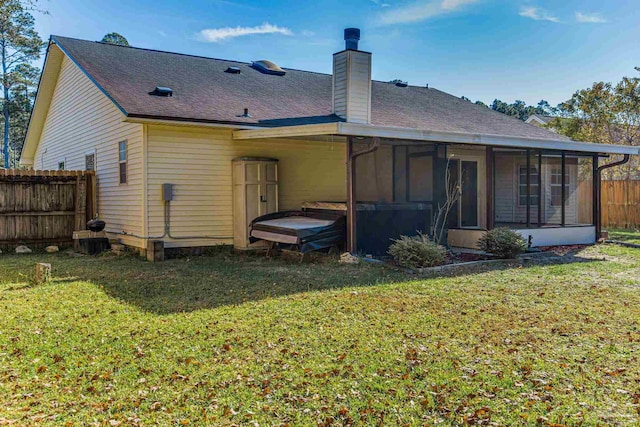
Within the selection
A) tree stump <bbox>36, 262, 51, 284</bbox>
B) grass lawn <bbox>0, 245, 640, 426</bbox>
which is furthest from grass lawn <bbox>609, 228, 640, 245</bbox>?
tree stump <bbox>36, 262, 51, 284</bbox>

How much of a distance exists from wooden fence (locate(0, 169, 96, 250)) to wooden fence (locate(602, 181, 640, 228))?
15.8 meters

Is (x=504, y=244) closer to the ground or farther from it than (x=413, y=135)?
closer to the ground

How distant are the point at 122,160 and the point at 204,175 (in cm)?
193

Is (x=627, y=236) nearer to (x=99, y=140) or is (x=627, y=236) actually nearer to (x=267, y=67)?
(x=267, y=67)

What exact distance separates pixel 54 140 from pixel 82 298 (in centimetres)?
1105

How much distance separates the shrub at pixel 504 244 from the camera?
948 cm

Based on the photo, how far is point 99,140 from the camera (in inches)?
471

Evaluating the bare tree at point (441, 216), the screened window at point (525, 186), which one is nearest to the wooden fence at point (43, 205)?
the bare tree at point (441, 216)

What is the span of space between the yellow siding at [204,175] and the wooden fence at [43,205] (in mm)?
3322

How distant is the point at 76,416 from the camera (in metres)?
3.21

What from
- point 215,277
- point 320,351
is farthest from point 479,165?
point 320,351

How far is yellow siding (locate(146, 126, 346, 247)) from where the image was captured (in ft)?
31.9

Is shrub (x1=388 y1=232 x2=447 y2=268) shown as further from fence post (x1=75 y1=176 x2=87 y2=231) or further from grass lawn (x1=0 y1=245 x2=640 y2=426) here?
fence post (x1=75 y1=176 x2=87 y2=231)

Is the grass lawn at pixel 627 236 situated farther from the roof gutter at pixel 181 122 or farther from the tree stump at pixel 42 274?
the tree stump at pixel 42 274
